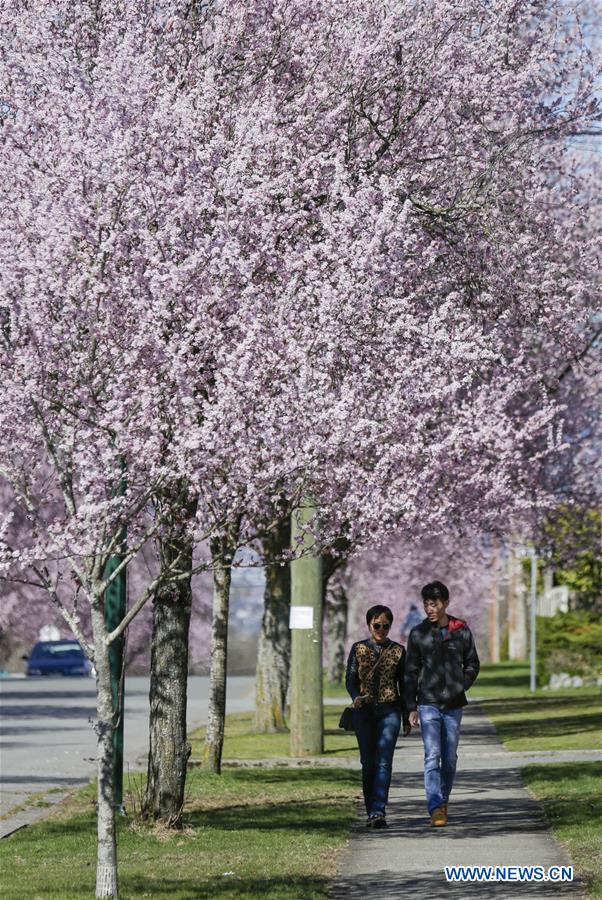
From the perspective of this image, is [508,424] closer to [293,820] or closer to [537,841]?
[293,820]

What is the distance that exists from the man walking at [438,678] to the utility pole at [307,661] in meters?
9.09

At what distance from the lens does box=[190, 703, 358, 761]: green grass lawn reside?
23.7 meters

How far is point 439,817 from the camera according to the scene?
1374 centimetres

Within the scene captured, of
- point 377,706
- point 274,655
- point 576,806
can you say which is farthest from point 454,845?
point 274,655

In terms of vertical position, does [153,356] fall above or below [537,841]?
above

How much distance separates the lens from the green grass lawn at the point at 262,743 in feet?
77.8

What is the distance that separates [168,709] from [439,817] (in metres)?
2.22

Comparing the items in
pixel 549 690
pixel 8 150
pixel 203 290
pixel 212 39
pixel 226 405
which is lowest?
pixel 549 690

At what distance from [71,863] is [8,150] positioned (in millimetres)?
4687

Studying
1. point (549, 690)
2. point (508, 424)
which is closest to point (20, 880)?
point (508, 424)

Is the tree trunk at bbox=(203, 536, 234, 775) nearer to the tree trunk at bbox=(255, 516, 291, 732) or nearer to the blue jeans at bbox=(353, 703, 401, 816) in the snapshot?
the blue jeans at bbox=(353, 703, 401, 816)

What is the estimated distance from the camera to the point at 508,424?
2170 cm

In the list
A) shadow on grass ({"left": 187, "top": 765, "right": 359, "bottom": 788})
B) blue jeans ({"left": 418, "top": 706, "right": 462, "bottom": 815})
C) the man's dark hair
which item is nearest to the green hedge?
shadow on grass ({"left": 187, "top": 765, "right": 359, "bottom": 788})

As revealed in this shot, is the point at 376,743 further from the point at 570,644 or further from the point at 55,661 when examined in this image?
the point at 55,661
